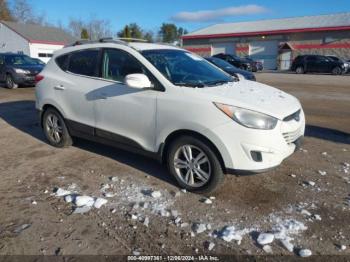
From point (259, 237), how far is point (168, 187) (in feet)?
4.78

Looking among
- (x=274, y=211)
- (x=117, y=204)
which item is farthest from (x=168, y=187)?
(x=274, y=211)

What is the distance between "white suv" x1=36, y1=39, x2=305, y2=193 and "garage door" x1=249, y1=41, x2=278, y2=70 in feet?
135

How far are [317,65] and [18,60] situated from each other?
78.3 ft

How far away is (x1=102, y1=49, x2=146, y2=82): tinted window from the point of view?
178 inches

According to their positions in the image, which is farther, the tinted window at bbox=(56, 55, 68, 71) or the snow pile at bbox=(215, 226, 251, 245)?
the tinted window at bbox=(56, 55, 68, 71)

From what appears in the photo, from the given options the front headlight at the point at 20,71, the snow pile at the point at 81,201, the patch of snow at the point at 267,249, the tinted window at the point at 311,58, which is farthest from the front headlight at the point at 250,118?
the tinted window at the point at 311,58

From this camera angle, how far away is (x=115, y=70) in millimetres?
4773

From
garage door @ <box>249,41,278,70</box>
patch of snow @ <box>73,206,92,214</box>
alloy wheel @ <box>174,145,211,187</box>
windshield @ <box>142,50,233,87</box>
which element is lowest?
patch of snow @ <box>73,206,92,214</box>

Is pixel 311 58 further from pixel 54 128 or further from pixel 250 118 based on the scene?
pixel 250 118

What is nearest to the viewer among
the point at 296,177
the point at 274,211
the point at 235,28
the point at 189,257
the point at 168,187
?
the point at 189,257

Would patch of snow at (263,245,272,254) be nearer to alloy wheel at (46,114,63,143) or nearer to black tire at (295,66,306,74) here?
alloy wheel at (46,114,63,143)

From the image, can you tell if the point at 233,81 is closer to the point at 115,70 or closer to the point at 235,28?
the point at 115,70

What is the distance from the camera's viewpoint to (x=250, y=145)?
3662mm

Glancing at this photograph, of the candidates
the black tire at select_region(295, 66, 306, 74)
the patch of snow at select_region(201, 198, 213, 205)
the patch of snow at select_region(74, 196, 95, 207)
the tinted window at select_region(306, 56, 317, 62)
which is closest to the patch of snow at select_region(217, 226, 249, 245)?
the patch of snow at select_region(201, 198, 213, 205)
